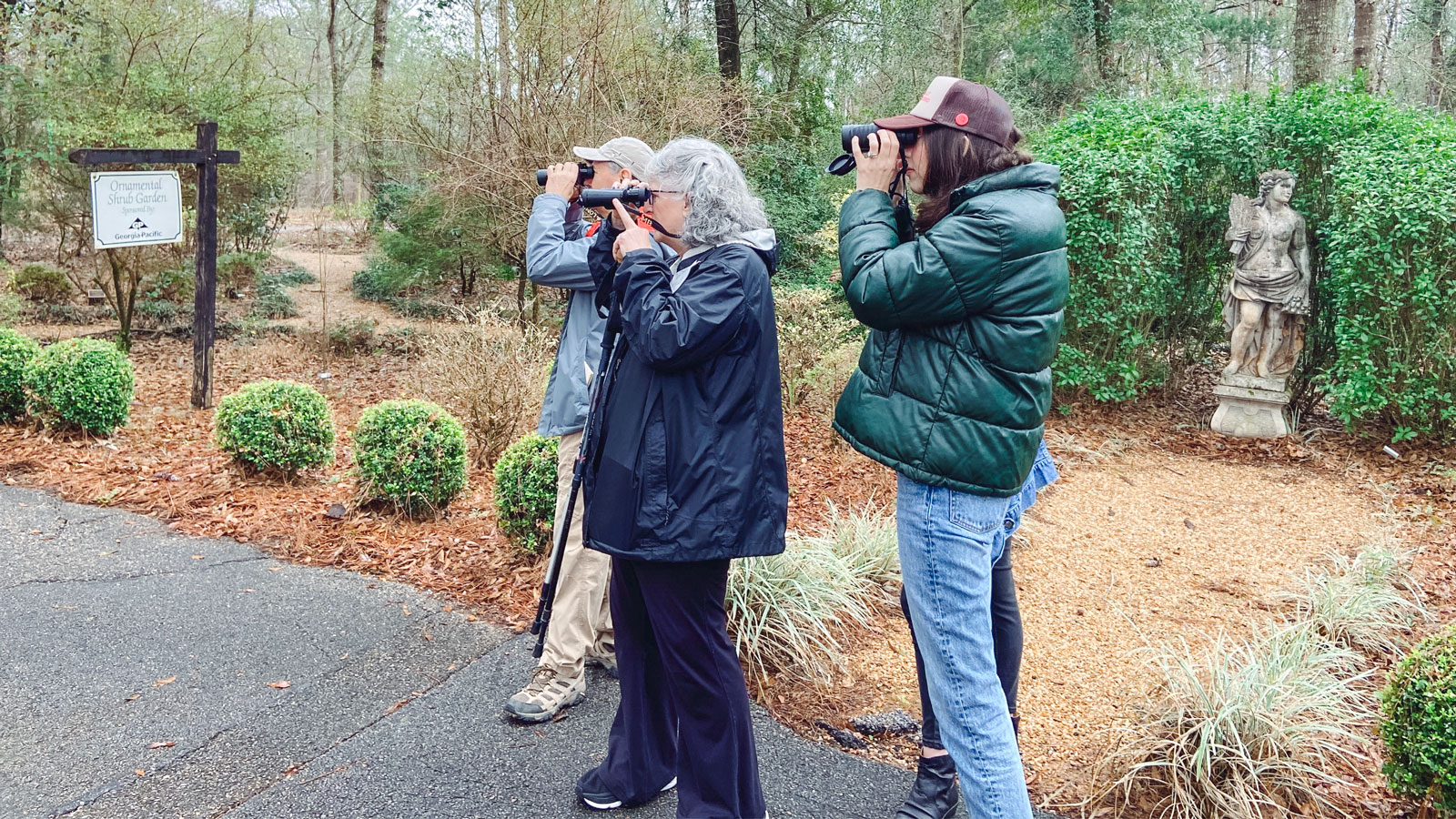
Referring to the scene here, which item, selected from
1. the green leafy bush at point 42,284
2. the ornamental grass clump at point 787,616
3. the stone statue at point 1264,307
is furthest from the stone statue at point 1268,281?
the green leafy bush at point 42,284

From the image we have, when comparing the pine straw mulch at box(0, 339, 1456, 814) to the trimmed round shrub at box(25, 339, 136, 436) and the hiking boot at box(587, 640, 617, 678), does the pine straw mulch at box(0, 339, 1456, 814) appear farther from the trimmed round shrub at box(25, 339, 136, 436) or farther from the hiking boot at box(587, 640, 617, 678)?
the hiking boot at box(587, 640, 617, 678)

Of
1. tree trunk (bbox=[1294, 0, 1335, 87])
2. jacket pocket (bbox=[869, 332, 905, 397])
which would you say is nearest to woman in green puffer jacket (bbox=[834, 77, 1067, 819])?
jacket pocket (bbox=[869, 332, 905, 397])

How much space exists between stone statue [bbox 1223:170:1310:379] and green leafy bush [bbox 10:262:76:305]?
13119 millimetres

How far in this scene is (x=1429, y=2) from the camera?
16562 millimetres

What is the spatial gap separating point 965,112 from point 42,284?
44.7ft

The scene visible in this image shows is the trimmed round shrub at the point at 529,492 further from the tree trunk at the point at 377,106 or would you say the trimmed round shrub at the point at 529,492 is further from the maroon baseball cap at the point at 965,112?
the tree trunk at the point at 377,106

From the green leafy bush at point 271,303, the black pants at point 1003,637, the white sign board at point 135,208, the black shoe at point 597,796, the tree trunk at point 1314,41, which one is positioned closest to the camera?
the black pants at point 1003,637

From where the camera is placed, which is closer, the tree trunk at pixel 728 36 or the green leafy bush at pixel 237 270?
the tree trunk at pixel 728 36

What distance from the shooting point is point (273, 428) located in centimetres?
559

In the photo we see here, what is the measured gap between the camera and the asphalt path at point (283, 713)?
2.74m

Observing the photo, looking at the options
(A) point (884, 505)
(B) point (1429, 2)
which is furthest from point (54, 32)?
(B) point (1429, 2)

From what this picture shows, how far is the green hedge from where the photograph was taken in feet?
21.1

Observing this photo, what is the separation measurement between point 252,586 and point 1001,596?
325 centimetres

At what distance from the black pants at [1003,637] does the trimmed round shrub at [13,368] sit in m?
6.55
